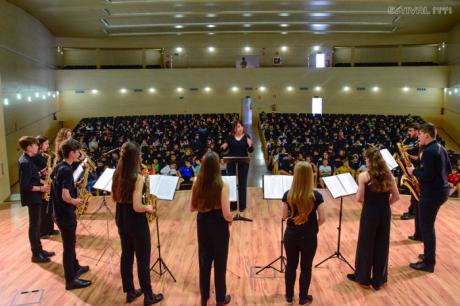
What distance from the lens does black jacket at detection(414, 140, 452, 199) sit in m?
4.22

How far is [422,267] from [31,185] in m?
4.63

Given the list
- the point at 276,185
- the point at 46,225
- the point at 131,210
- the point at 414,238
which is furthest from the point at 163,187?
the point at 414,238

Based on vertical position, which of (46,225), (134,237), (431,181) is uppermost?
(431,181)

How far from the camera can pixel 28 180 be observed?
465 cm

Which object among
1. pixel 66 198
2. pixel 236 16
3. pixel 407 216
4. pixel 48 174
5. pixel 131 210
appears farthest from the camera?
pixel 236 16

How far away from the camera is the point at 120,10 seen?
15.3 meters

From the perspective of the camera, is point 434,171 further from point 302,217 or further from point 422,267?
point 302,217

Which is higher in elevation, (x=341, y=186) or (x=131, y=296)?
(x=341, y=186)

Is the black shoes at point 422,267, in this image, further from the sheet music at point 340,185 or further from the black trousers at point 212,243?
the black trousers at point 212,243

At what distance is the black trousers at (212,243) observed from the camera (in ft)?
11.1

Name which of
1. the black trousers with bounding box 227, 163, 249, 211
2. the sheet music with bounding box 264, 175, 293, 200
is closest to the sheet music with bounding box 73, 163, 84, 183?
the sheet music with bounding box 264, 175, 293, 200

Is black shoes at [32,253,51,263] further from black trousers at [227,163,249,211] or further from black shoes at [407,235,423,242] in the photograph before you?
black shoes at [407,235,423,242]

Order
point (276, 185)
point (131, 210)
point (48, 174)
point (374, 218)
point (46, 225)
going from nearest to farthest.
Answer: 1. point (131, 210)
2. point (374, 218)
3. point (276, 185)
4. point (48, 174)
5. point (46, 225)

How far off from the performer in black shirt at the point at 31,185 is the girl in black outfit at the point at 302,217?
9.75 feet
